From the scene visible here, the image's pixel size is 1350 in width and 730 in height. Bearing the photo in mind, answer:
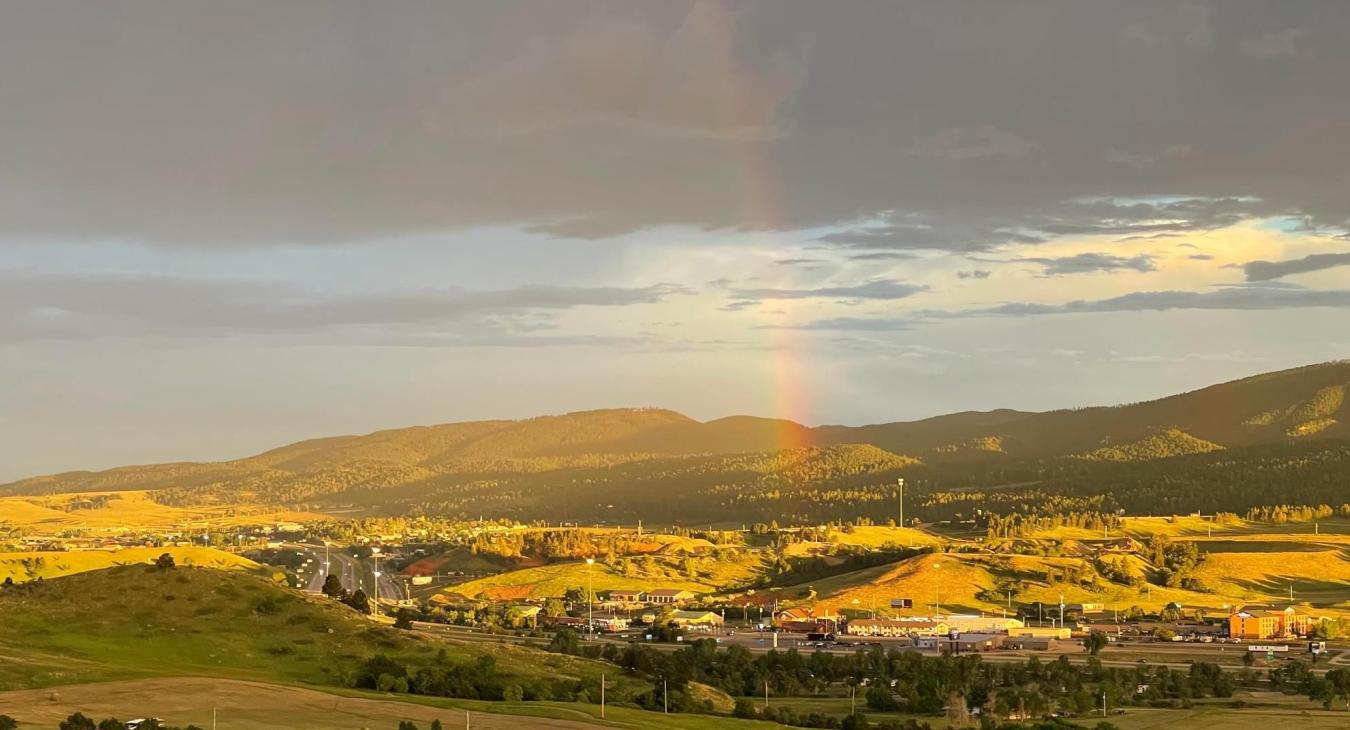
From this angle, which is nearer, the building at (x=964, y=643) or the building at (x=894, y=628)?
the building at (x=964, y=643)

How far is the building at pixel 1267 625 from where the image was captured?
174 meters

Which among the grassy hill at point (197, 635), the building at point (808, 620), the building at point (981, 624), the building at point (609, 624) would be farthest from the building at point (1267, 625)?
the grassy hill at point (197, 635)

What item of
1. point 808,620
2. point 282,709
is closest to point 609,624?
point 808,620

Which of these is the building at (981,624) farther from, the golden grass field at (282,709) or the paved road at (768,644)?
the golden grass field at (282,709)

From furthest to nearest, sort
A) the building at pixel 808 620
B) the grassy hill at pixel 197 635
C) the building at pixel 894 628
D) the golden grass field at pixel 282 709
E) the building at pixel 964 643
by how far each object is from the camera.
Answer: the building at pixel 808 620 → the building at pixel 894 628 → the building at pixel 964 643 → the grassy hill at pixel 197 635 → the golden grass field at pixel 282 709

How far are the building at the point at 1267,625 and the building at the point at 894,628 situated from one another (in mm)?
33656

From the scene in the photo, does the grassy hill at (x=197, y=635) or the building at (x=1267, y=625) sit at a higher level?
the grassy hill at (x=197, y=635)

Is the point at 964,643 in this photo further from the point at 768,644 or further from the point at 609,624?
the point at 609,624

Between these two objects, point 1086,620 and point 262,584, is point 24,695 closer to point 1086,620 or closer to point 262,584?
point 262,584

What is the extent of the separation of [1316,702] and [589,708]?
200ft

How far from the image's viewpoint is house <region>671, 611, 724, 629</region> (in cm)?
18225

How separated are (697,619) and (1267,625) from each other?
66.5 metres

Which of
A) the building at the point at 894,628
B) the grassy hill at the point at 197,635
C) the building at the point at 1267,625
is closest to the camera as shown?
the grassy hill at the point at 197,635

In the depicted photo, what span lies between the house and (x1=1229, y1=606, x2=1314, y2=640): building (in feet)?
198
